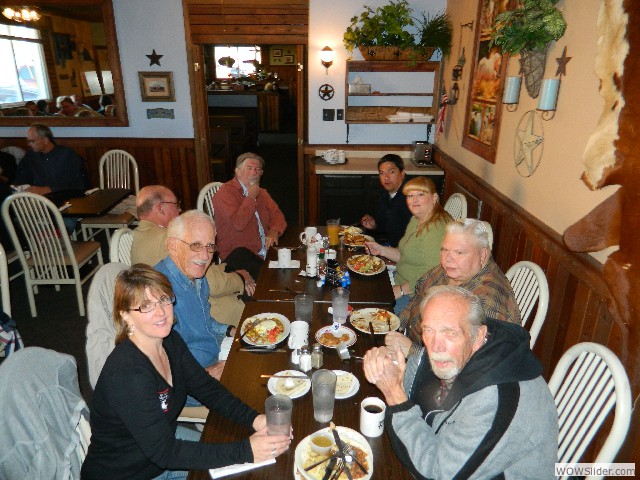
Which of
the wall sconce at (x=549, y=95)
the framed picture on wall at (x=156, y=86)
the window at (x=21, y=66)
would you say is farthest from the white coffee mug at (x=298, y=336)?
the window at (x=21, y=66)

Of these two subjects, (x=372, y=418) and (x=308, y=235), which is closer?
(x=372, y=418)

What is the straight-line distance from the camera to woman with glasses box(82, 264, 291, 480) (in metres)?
1.42

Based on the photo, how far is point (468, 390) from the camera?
134cm

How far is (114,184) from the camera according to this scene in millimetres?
5250

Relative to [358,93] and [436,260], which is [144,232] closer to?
[436,260]

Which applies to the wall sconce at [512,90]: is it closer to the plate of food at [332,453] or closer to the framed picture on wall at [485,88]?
the framed picture on wall at [485,88]

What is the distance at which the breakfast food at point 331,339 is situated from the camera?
1980mm

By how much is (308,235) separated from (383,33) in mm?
3025

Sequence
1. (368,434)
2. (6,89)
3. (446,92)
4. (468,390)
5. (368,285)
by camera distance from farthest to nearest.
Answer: (6,89) → (446,92) → (368,285) → (368,434) → (468,390)

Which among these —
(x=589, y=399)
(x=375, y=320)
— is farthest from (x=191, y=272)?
(x=589, y=399)

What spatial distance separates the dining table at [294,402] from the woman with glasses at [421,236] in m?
0.86

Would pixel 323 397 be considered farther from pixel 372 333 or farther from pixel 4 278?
pixel 4 278

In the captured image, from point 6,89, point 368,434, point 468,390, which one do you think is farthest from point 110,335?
point 6,89

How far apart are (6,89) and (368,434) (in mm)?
10089
